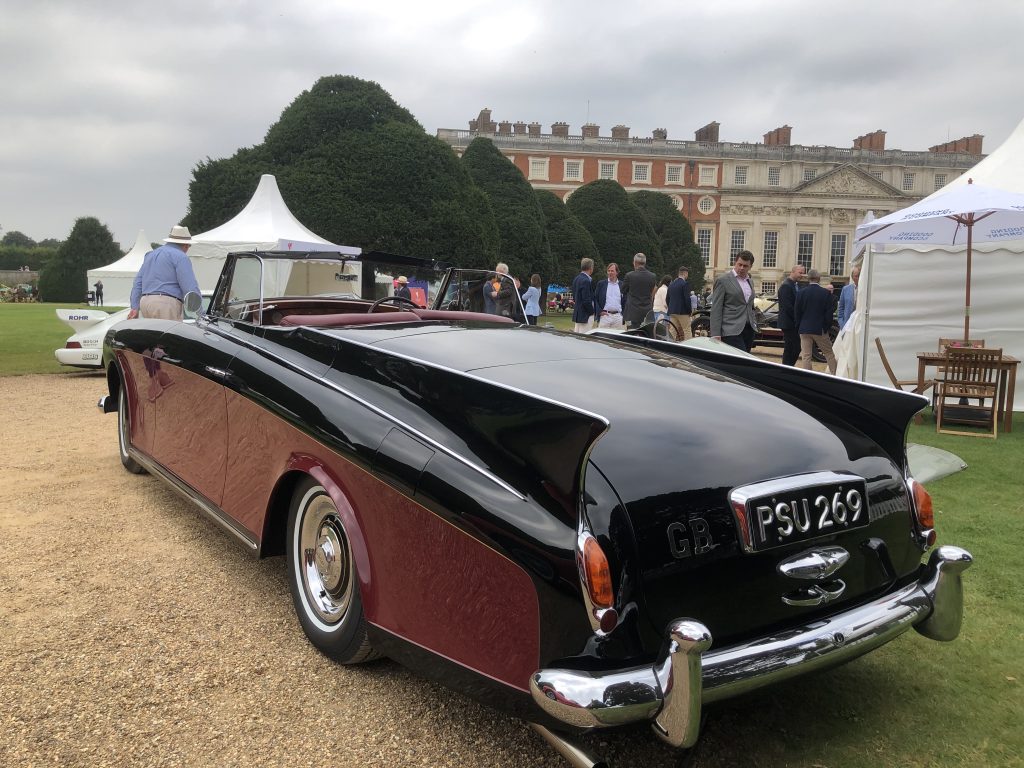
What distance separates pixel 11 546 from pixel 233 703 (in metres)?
2.08

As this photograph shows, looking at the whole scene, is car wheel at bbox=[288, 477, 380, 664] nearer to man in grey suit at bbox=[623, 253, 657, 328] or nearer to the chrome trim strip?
the chrome trim strip

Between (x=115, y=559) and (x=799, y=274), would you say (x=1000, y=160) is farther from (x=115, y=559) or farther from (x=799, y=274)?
(x=115, y=559)

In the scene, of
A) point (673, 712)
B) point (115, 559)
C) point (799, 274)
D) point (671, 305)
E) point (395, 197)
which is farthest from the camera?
point (395, 197)

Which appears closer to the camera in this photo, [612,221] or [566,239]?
[566,239]

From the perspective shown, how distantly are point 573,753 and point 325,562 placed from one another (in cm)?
116

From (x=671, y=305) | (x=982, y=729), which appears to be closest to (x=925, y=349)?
(x=671, y=305)

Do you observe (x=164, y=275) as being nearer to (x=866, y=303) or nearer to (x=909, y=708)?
(x=909, y=708)

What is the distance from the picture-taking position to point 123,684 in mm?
2416

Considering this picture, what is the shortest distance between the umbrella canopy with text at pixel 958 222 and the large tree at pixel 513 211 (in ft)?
88.0

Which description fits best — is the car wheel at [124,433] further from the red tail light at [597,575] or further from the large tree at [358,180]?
the large tree at [358,180]

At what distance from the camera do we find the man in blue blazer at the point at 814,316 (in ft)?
33.1

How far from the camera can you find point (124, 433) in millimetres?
4895

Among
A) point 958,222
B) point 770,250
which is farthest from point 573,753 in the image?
point 770,250

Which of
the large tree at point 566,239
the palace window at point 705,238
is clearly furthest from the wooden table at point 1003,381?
the palace window at point 705,238
